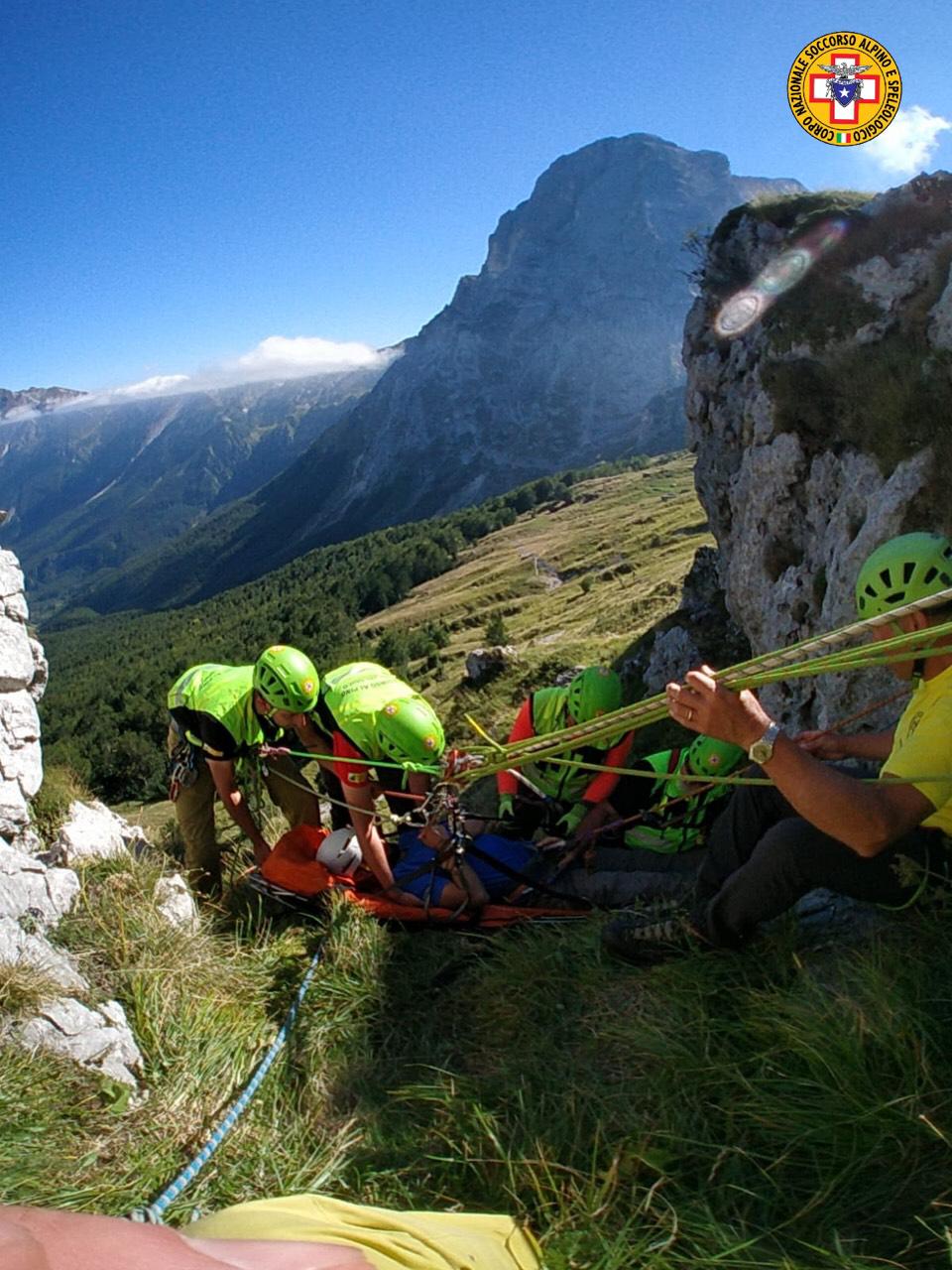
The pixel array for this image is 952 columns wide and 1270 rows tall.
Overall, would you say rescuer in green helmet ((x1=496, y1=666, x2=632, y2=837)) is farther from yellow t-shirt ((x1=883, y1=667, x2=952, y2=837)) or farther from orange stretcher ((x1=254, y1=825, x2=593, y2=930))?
yellow t-shirt ((x1=883, y1=667, x2=952, y2=837))

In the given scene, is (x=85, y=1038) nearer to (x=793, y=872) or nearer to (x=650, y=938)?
(x=650, y=938)

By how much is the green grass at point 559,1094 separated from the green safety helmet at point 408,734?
138 cm

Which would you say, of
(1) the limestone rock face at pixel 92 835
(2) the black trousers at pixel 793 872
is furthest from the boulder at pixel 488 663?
(2) the black trousers at pixel 793 872

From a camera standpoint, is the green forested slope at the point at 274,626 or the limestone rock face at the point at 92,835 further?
the green forested slope at the point at 274,626

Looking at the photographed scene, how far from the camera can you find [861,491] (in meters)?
8.77

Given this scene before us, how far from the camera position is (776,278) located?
1275cm

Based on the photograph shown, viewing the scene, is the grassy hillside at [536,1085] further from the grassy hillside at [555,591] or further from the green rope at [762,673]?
the grassy hillside at [555,591]

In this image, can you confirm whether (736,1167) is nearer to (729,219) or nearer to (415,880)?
(415,880)

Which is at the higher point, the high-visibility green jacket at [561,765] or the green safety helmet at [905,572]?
the green safety helmet at [905,572]

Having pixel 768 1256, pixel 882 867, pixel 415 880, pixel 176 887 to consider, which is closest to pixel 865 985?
pixel 882 867

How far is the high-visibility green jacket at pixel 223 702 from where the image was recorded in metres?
6.57

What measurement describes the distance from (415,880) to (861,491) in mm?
6534

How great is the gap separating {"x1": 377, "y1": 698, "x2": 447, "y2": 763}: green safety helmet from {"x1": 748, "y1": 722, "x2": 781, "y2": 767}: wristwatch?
3024 millimetres

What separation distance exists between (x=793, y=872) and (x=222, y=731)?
466 cm
